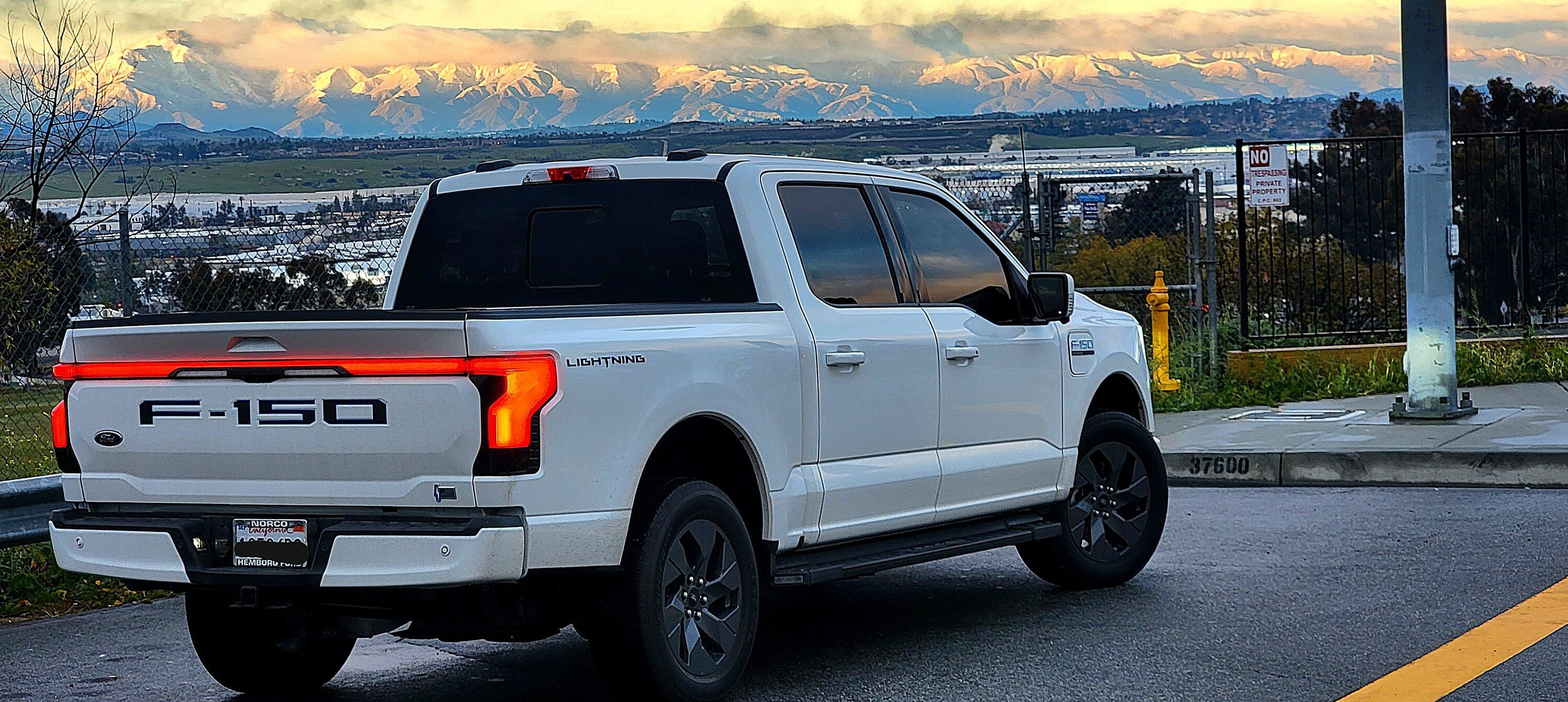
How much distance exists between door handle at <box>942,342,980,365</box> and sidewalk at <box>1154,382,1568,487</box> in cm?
487

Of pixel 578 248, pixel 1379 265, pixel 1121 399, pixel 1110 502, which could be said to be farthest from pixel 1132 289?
pixel 1379 265

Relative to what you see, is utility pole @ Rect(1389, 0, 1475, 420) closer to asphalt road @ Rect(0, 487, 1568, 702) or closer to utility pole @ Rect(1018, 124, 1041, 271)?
asphalt road @ Rect(0, 487, 1568, 702)

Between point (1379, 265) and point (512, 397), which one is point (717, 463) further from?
point (1379, 265)

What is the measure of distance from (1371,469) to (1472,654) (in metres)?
5.25

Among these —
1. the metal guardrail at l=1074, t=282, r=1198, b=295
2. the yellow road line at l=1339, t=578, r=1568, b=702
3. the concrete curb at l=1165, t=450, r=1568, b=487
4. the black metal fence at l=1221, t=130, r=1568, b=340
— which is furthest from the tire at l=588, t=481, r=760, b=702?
the metal guardrail at l=1074, t=282, r=1198, b=295

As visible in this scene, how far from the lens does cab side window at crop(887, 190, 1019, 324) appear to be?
24.2 ft

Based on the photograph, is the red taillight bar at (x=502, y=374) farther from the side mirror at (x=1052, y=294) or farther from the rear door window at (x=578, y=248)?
the side mirror at (x=1052, y=294)

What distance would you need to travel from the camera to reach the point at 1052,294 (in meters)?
7.61

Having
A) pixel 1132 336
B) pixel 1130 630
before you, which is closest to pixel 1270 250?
pixel 1132 336

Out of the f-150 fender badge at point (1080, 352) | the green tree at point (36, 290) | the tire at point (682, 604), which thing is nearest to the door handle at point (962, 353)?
the f-150 fender badge at point (1080, 352)

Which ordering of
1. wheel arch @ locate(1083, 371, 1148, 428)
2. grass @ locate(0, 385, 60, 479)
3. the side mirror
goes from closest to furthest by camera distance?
the side mirror < wheel arch @ locate(1083, 371, 1148, 428) < grass @ locate(0, 385, 60, 479)

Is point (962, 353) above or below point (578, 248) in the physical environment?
below

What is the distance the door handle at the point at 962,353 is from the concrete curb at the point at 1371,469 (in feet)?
14.1

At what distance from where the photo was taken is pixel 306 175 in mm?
20125
